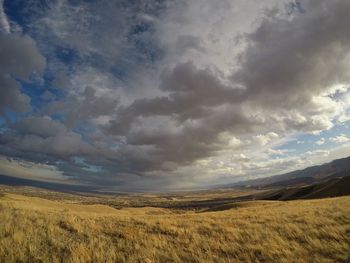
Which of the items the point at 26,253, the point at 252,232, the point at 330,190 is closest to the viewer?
the point at 26,253

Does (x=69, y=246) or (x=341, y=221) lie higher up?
(x=69, y=246)

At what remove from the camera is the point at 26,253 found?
27.3 ft

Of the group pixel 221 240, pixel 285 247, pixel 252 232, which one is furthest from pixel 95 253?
pixel 252 232

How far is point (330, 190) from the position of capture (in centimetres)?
5794

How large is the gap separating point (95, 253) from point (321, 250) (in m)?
8.20

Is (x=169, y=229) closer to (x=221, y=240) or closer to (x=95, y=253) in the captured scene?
(x=221, y=240)

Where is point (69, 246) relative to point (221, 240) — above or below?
above

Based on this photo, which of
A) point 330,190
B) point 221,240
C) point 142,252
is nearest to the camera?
point 142,252

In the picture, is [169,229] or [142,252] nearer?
[142,252]

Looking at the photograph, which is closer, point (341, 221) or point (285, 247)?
point (285, 247)

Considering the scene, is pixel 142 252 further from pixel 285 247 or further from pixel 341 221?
pixel 341 221

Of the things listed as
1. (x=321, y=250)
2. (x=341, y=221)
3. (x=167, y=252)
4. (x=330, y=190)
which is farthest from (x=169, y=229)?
(x=330, y=190)

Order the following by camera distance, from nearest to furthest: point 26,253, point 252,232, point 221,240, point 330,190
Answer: point 26,253, point 221,240, point 252,232, point 330,190

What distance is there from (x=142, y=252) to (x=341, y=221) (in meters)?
11.8
